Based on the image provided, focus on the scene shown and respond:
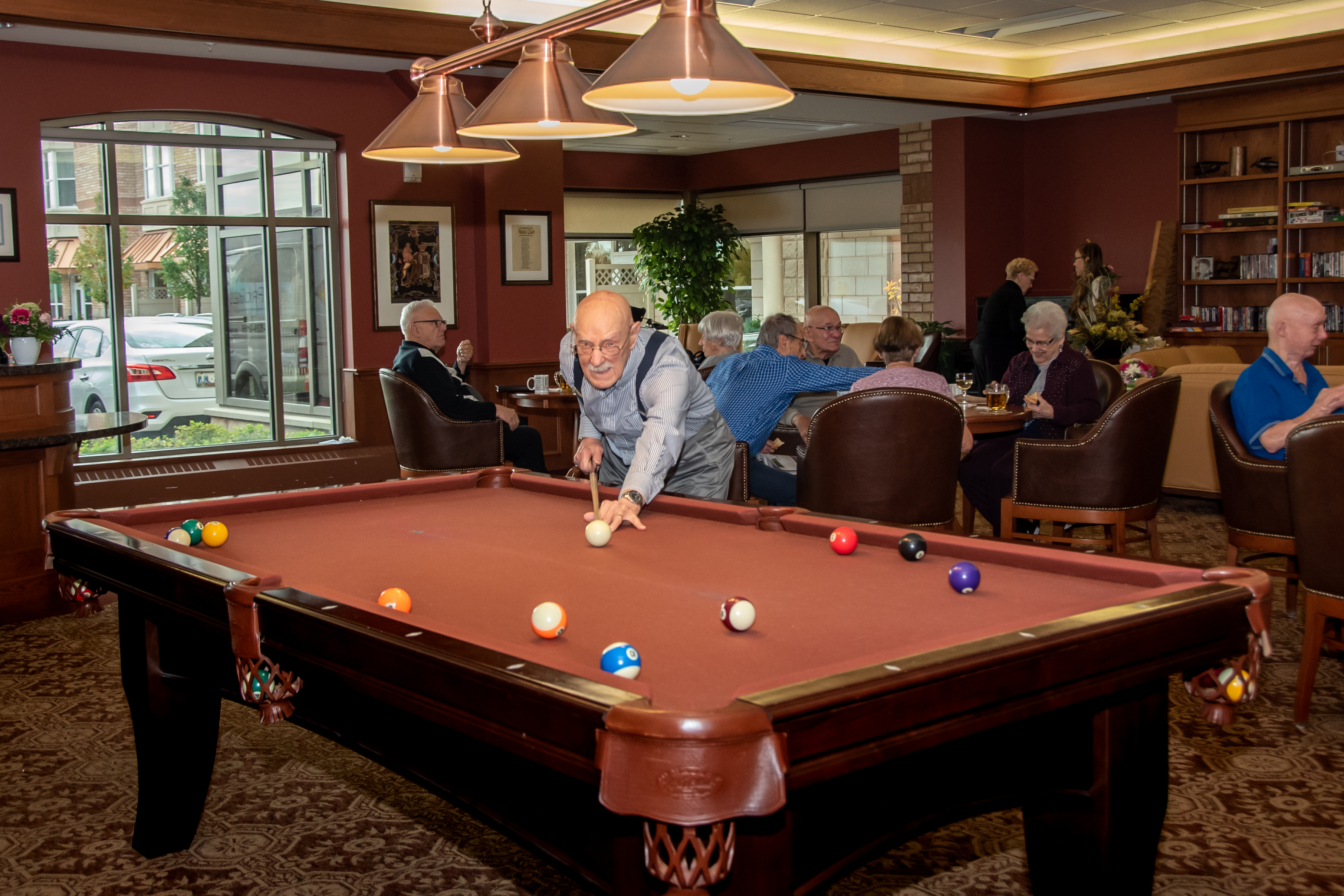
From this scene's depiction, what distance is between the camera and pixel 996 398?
5.35 metres

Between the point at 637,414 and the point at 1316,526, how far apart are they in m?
2.07

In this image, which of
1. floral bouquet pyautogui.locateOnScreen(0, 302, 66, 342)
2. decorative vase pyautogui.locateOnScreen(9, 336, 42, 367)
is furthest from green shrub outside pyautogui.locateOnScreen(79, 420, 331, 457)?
decorative vase pyautogui.locateOnScreen(9, 336, 42, 367)

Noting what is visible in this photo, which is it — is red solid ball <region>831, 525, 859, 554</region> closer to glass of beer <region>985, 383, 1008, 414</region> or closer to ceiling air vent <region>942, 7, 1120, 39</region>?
glass of beer <region>985, 383, 1008, 414</region>

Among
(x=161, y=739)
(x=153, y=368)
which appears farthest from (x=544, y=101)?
(x=153, y=368)

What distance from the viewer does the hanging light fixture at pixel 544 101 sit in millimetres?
2963

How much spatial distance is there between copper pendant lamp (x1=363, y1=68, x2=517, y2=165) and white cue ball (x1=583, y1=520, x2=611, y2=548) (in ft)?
4.11

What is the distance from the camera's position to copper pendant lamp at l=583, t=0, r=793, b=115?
7.88 feet

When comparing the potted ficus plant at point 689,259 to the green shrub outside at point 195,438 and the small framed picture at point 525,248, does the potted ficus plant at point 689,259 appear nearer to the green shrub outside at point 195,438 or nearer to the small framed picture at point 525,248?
the small framed picture at point 525,248

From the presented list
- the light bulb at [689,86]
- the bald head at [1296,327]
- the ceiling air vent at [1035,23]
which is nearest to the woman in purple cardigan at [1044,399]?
the bald head at [1296,327]

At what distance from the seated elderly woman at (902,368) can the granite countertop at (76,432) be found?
329 centimetres

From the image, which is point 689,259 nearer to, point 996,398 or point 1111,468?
point 996,398

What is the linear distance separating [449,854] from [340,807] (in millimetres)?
465

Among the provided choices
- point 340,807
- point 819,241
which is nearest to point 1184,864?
point 340,807

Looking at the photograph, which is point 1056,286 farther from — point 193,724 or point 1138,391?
point 193,724
